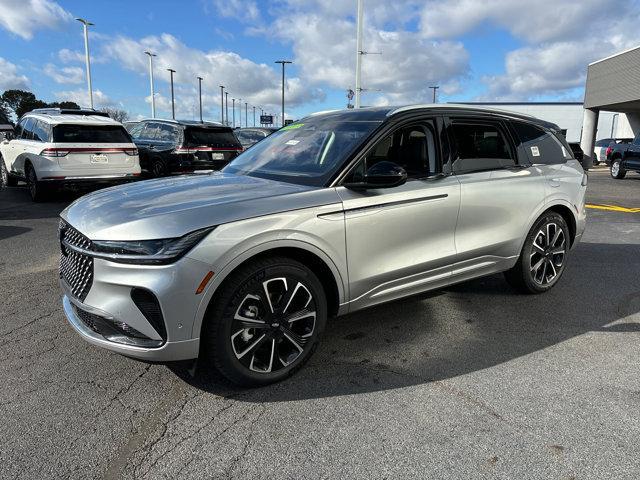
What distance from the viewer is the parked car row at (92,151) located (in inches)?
376

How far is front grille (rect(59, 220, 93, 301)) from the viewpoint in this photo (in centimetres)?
282

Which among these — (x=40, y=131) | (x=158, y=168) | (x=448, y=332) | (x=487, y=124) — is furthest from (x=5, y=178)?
(x=448, y=332)

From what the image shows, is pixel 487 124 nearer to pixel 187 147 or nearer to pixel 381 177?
pixel 381 177

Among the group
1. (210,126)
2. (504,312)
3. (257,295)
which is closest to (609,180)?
(210,126)

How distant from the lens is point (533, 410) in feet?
9.26

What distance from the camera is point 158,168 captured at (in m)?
12.2

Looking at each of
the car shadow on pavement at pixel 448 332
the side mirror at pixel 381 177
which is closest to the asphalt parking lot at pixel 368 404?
the car shadow on pavement at pixel 448 332

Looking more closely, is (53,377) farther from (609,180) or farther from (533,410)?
(609,180)

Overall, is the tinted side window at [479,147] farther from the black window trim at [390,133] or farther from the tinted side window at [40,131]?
the tinted side window at [40,131]

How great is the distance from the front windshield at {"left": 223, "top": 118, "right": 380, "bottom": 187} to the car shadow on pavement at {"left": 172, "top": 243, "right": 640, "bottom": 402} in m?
1.26

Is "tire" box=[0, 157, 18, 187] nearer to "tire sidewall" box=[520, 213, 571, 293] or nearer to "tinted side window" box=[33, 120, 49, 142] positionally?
"tinted side window" box=[33, 120, 49, 142]

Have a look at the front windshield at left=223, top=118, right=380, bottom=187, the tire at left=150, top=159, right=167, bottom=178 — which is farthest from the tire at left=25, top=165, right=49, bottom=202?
the front windshield at left=223, top=118, right=380, bottom=187

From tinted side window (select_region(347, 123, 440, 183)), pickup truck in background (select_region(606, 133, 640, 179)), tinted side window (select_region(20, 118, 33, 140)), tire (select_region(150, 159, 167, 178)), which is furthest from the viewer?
pickup truck in background (select_region(606, 133, 640, 179))

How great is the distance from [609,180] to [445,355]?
17.5 m
